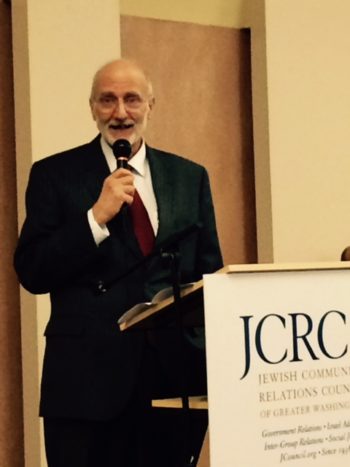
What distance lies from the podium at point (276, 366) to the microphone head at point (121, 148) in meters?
0.59

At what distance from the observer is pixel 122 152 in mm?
2529

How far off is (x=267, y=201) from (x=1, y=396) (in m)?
1.64

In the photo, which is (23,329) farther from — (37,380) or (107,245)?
(107,245)

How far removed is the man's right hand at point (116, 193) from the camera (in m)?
2.38

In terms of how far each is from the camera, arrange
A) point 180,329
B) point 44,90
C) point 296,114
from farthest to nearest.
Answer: point 296,114
point 44,90
point 180,329

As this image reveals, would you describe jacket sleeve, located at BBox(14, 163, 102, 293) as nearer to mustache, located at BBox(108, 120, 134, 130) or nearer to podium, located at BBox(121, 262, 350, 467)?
mustache, located at BBox(108, 120, 134, 130)


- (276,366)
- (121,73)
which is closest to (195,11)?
(121,73)

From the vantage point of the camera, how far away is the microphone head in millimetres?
2527

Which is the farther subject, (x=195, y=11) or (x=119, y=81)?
(x=195, y=11)

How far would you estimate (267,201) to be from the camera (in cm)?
477

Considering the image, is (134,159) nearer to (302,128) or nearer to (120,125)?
(120,125)

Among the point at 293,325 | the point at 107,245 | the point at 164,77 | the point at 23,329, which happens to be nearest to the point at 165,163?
the point at 107,245

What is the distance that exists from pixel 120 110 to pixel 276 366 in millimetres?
990

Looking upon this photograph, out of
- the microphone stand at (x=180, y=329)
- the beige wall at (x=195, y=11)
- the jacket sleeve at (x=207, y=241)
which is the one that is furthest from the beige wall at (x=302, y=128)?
the microphone stand at (x=180, y=329)
